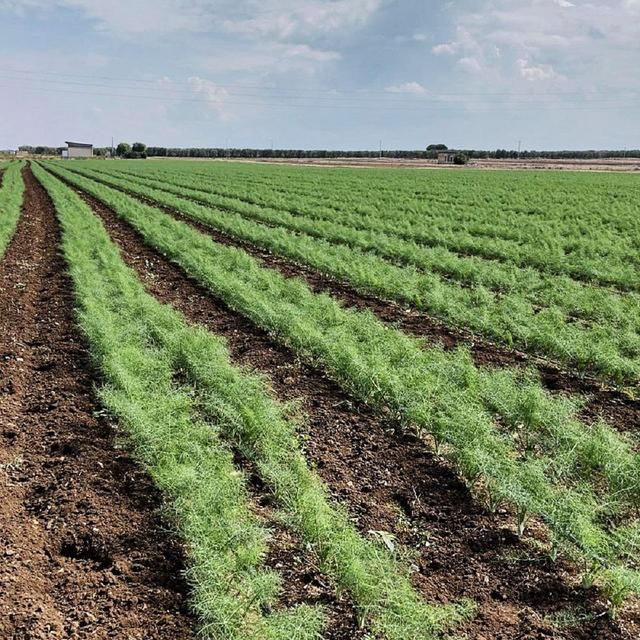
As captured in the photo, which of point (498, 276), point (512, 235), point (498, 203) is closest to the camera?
point (498, 276)

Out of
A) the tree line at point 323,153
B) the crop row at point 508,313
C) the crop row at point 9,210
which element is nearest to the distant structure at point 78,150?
the tree line at point 323,153

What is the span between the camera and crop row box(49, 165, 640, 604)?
4586mm

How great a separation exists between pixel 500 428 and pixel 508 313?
4.47 m

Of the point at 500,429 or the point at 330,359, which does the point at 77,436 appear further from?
the point at 500,429

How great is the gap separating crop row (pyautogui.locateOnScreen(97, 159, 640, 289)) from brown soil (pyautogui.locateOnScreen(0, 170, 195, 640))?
36.1 feet

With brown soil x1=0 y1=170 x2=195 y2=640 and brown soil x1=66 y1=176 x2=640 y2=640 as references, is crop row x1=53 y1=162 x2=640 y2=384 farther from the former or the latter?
brown soil x1=0 y1=170 x2=195 y2=640

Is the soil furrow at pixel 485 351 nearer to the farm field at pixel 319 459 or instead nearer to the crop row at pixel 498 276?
the farm field at pixel 319 459

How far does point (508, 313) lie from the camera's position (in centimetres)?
1059

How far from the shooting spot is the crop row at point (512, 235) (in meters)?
14.9

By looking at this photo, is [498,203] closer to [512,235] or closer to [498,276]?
[512,235]

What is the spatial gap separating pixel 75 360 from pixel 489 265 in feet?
31.2

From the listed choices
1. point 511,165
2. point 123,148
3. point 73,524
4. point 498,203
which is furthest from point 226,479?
point 123,148

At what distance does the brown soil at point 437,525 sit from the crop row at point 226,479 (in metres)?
0.22

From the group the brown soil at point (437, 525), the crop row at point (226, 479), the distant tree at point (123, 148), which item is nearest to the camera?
the crop row at point (226, 479)
